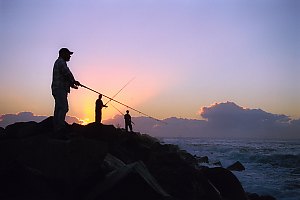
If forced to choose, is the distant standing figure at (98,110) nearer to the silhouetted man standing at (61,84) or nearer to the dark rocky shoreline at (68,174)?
the silhouetted man standing at (61,84)

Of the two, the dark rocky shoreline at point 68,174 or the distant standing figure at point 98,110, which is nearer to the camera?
A: the dark rocky shoreline at point 68,174

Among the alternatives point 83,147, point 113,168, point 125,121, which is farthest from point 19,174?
point 125,121

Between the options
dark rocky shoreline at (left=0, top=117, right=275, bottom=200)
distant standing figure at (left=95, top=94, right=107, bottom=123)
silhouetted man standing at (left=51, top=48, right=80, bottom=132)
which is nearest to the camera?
dark rocky shoreline at (left=0, top=117, right=275, bottom=200)

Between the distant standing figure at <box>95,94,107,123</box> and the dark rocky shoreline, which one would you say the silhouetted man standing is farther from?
the distant standing figure at <box>95,94,107,123</box>

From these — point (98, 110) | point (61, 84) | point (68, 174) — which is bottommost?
point (68, 174)

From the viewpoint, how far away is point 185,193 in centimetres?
606

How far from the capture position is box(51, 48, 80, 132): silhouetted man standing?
272 inches

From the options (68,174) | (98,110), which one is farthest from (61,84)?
(98,110)

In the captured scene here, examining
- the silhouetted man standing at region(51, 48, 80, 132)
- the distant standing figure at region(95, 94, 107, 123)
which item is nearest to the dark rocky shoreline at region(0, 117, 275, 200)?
the silhouetted man standing at region(51, 48, 80, 132)

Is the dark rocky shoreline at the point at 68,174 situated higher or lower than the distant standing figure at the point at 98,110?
lower

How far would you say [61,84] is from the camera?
695 centimetres

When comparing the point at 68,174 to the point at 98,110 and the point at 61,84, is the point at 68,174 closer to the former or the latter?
the point at 61,84

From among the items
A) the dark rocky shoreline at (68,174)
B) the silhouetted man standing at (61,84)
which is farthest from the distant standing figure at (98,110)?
the dark rocky shoreline at (68,174)

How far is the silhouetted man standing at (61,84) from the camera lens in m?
6.90
